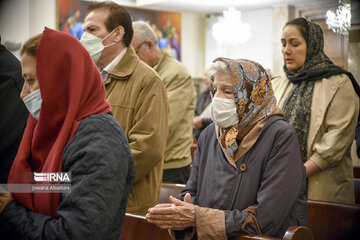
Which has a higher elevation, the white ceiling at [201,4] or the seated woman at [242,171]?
the white ceiling at [201,4]

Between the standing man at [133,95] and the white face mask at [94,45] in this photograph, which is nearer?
the standing man at [133,95]

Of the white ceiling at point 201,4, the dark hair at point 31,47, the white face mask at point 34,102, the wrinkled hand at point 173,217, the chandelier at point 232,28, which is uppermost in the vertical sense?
the white ceiling at point 201,4

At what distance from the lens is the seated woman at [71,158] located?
1.40 m

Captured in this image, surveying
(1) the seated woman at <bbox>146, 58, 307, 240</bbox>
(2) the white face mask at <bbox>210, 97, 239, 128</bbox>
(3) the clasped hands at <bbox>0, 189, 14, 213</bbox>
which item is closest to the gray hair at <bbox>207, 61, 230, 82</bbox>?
(1) the seated woman at <bbox>146, 58, 307, 240</bbox>

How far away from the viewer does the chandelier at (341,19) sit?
281 cm

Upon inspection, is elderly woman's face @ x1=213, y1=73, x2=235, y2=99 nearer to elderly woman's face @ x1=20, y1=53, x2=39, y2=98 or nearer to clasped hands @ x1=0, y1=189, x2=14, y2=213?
elderly woman's face @ x1=20, y1=53, x2=39, y2=98

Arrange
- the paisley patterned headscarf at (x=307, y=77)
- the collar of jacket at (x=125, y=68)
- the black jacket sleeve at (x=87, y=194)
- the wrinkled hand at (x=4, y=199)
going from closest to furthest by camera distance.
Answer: the black jacket sleeve at (x=87, y=194) → the wrinkled hand at (x=4, y=199) → the collar of jacket at (x=125, y=68) → the paisley patterned headscarf at (x=307, y=77)

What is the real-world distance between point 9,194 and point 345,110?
7.12 feet

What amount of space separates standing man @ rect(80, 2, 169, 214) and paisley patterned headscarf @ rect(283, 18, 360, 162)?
3.17ft

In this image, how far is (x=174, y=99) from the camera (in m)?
3.77

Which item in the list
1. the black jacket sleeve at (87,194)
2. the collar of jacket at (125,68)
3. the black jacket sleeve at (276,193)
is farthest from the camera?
the collar of jacket at (125,68)

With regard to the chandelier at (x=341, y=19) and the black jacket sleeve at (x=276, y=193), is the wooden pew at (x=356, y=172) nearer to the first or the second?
the chandelier at (x=341, y=19)

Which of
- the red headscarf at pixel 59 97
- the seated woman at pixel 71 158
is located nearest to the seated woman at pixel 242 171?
the seated woman at pixel 71 158

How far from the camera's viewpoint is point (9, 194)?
1.54 m
